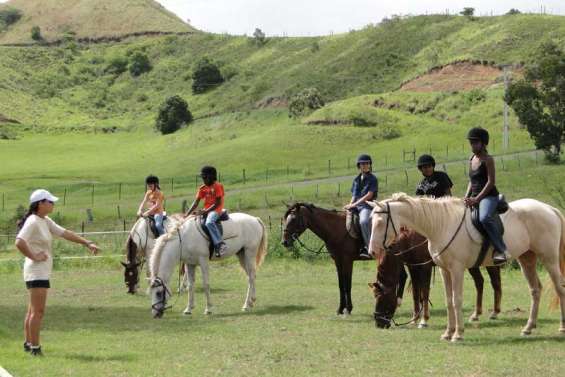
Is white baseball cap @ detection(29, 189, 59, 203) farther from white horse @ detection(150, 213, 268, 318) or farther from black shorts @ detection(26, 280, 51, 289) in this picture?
white horse @ detection(150, 213, 268, 318)

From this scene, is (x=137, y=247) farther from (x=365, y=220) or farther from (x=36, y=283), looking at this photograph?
(x=36, y=283)

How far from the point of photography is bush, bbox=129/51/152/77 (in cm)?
15150

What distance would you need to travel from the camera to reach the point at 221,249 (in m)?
19.4

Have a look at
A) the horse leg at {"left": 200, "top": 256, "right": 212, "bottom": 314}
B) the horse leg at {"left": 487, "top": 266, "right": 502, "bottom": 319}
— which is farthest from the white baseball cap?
the horse leg at {"left": 487, "top": 266, "right": 502, "bottom": 319}

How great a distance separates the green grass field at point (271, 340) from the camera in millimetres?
11633

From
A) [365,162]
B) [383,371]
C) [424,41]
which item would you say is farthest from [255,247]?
[424,41]

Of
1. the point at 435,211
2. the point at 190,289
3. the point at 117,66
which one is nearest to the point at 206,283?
the point at 190,289

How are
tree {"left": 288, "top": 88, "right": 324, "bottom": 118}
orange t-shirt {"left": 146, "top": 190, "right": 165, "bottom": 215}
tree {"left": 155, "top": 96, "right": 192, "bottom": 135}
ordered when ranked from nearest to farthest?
orange t-shirt {"left": 146, "top": 190, "right": 165, "bottom": 215} < tree {"left": 288, "top": 88, "right": 324, "bottom": 118} < tree {"left": 155, "top": 96, "right": 192, "bottom": 135}

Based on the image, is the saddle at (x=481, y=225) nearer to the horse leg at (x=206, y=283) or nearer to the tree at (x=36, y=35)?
the horse leg at (x=206, y=283)

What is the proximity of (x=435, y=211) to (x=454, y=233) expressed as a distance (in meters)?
0.43

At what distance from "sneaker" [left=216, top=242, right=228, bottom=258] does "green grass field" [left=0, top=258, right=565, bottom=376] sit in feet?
3.90

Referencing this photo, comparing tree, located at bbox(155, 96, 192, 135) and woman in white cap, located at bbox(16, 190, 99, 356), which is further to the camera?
tree, located at bbox(155, 96, 192, 135)

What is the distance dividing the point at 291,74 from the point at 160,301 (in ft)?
369

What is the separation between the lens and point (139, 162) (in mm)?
87062
